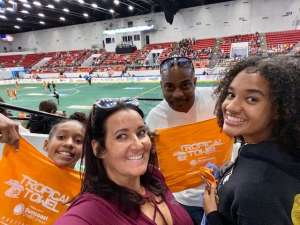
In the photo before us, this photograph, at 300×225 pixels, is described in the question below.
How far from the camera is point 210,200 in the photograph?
1481 millimetres

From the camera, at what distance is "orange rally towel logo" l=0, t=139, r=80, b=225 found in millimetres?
1893

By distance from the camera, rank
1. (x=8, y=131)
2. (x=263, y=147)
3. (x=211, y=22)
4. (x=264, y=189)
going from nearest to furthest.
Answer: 1. (x=264, y=189)
2. (x=263, y=147)
3. (x=8, y=131)
4. (x=211, y=22)

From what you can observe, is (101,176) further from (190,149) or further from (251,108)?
(190,149)

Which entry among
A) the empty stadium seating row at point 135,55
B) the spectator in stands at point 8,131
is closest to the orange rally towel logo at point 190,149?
the spectator in stands at point 8,131

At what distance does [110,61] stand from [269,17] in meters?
15.6

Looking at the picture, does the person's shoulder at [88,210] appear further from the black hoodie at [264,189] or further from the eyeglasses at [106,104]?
the black hoodie at [264,189]

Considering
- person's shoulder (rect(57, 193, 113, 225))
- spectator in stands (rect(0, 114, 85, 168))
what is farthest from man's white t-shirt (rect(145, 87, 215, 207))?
person's shoulder (rect(57, 193, 113, 225))

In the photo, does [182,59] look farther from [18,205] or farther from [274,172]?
[18,205]

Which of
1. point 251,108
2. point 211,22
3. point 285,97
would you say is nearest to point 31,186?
point 251,108

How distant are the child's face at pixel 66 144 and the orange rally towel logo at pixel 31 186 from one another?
59 millimetres

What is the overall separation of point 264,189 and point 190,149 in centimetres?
115

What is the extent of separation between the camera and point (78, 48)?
1459 inches

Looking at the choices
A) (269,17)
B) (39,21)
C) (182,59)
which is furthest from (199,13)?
(182,59)

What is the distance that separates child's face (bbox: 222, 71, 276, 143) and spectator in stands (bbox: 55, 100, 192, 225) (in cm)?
43
